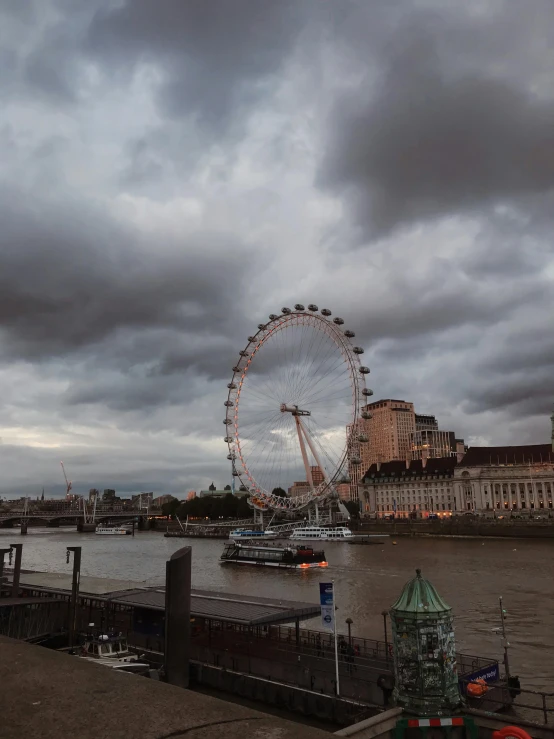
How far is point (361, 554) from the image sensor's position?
86688 mm

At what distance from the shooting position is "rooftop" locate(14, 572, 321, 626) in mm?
22188

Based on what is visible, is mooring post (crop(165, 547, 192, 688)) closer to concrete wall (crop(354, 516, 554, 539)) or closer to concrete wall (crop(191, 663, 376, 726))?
concrete wall (crop(191, 663, 376, 726))

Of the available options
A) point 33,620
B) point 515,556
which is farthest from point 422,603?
point 515,556

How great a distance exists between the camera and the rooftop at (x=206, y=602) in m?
22.2

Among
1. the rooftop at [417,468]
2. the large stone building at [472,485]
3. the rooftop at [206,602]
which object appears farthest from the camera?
the rooftop at [417,468]

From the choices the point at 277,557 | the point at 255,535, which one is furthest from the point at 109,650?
the point at 255,535

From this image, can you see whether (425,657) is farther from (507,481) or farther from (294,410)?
(507,481)

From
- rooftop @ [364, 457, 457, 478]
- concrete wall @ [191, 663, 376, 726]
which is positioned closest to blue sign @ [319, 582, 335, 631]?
concrete wall @ [191, 663, 376, 726]

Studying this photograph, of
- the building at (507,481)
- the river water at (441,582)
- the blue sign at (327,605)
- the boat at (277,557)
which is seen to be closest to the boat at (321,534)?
the river water at (441,582)

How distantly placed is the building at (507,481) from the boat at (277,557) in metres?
93.3

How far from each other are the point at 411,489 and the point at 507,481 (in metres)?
27.0

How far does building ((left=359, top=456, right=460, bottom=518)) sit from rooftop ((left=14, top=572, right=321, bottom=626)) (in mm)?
143951

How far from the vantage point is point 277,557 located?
76.4 metres

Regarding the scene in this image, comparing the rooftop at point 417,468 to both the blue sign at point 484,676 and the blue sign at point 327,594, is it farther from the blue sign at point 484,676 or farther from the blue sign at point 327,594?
the blue sign at point 327,594
